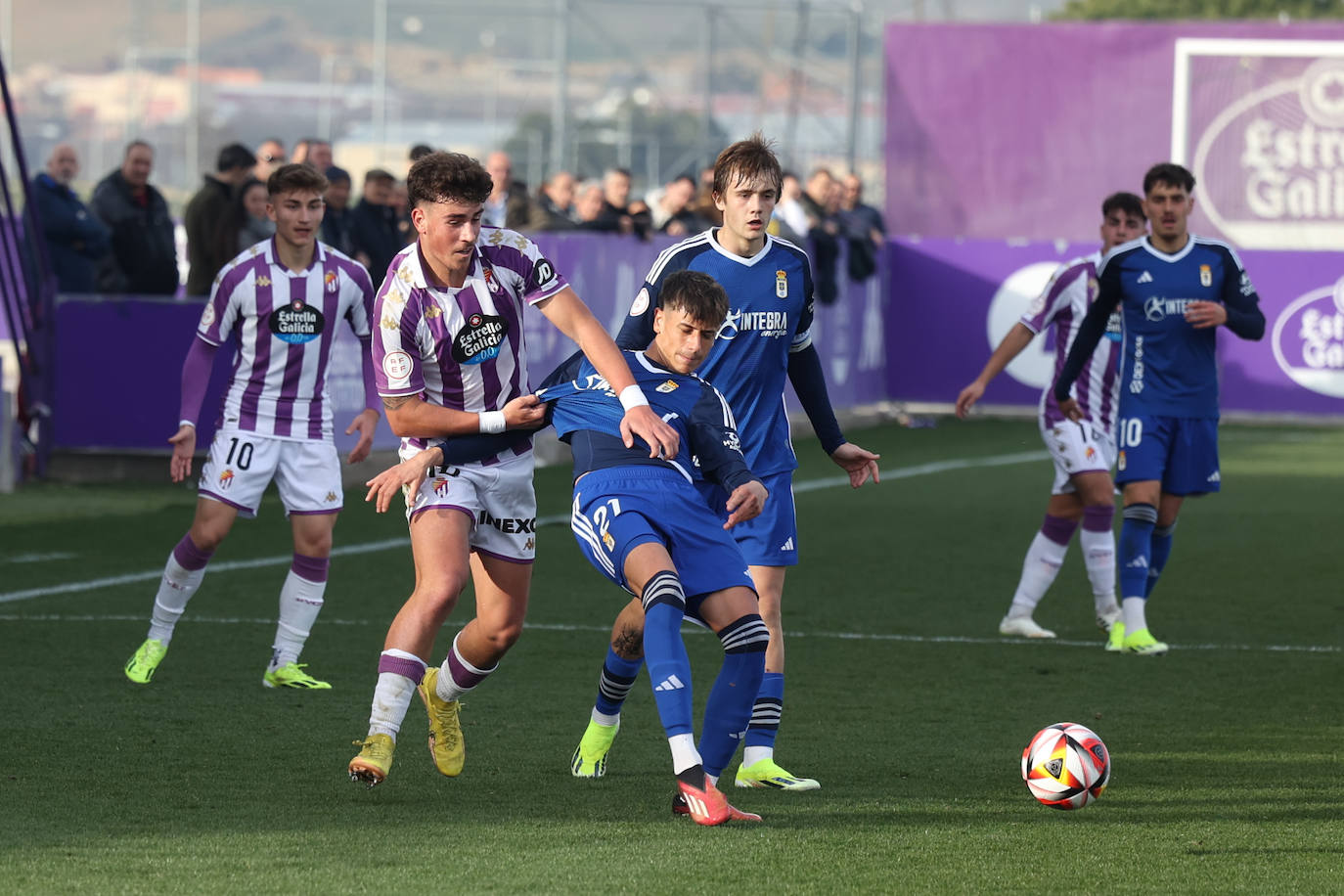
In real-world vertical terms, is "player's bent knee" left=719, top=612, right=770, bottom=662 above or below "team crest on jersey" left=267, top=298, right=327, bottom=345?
below

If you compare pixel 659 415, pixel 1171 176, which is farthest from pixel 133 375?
pixel 659 415

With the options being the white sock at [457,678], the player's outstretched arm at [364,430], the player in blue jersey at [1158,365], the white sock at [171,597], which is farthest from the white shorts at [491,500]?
the player in blue jersey at [1158,365]

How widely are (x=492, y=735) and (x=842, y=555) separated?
5.29 meters

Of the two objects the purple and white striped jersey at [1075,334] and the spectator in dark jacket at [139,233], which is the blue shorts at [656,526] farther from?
the spectator in dark jacket at [139,233]

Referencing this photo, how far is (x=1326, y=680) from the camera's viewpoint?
8.20 meters

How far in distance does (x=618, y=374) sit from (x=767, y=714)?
3.95 ft

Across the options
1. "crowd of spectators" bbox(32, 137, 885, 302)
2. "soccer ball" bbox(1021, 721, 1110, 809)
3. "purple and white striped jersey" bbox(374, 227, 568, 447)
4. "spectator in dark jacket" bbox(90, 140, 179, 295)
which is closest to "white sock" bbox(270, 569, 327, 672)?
"purple and white striped jersey" bbox(374, 227, 568, 447)

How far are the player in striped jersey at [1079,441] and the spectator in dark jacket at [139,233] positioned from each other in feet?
23.3

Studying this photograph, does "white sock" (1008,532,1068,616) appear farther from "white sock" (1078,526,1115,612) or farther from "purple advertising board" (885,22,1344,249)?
"purple advertising board" (885,22,1344,249)

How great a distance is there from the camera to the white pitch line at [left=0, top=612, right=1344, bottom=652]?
908 cm

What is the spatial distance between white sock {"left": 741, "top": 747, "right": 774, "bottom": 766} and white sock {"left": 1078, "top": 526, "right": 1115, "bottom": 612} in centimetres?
375

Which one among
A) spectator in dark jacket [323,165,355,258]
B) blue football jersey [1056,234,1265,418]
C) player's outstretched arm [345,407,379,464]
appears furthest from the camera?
spectator in dark jacket [323,165,355,258]

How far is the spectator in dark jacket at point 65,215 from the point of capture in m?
15.0

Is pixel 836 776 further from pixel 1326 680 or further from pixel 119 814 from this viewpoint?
pixel 1326 680
